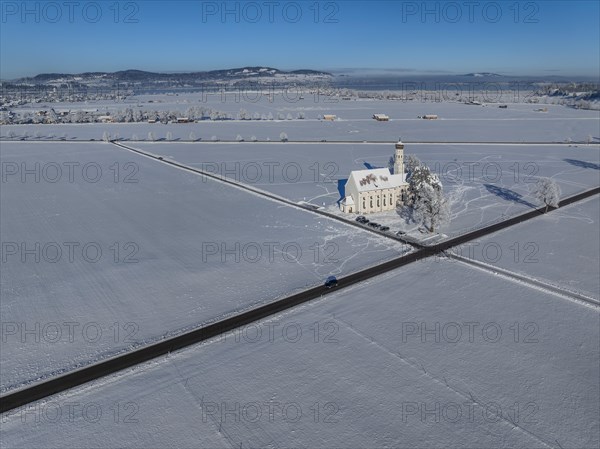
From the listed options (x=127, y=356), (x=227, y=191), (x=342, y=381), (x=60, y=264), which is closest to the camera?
(x=342, y=381)

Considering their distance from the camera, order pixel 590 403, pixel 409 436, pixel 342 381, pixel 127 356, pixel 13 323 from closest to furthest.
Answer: pixel 409 436
pixel 590 403
pixel 342 381
pixel 127 356
pixel 13 323

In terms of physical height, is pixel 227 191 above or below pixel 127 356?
above

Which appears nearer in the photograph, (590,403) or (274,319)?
(590,403)

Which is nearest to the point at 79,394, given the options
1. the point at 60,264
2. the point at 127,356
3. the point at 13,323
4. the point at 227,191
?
the point at 127,356

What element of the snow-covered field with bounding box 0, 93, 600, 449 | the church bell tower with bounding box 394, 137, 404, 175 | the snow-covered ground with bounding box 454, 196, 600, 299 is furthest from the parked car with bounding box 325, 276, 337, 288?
the church bell tower with bounding box 394, 137, 404, 175

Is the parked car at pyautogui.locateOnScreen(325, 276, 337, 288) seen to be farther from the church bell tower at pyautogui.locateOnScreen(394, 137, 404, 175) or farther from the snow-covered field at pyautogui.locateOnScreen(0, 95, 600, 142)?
the snow-covered field at pyautogui.locateOnScreen(0, 95, 600, 142)

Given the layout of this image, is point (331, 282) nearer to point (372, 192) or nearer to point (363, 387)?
point (363, 387)

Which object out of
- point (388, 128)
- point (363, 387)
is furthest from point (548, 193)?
point (388, 128)

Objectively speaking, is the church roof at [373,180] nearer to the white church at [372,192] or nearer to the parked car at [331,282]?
the white church at [372,192]

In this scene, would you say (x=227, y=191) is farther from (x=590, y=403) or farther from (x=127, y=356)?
(x=590, y=403)
